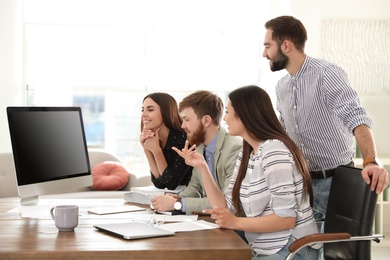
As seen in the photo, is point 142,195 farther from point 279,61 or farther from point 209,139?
point 279,61

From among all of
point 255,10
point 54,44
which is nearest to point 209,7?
point 255,10

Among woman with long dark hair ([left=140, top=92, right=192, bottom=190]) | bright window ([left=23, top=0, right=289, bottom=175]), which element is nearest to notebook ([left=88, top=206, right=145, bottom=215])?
woman with long dark hair ([left=140, top=92, right=192, bottom=190])

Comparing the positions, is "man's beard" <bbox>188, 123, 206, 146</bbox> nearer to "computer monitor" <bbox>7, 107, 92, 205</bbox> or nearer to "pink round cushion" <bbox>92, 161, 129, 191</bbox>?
"computer monitor" <bbox>7, 107, 92, 205</bbox>

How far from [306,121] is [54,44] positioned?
4181mm

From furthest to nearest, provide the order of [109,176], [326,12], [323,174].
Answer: [326,12], [109,176], [323,174]

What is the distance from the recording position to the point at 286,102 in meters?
3.19

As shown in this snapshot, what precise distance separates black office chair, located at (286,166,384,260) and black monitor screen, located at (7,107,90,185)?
1305 mm

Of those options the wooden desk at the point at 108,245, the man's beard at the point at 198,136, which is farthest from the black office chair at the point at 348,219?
the man's beard at the point at 198,136

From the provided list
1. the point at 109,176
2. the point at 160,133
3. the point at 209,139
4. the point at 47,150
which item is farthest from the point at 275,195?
the point at 109,176

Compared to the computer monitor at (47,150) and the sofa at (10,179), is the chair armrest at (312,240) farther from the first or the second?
the sofa at (10,179)

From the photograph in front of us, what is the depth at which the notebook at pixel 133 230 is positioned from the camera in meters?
2.15

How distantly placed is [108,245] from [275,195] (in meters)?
0.67

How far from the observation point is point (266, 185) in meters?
2.43

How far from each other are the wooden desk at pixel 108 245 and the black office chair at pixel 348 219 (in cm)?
33
